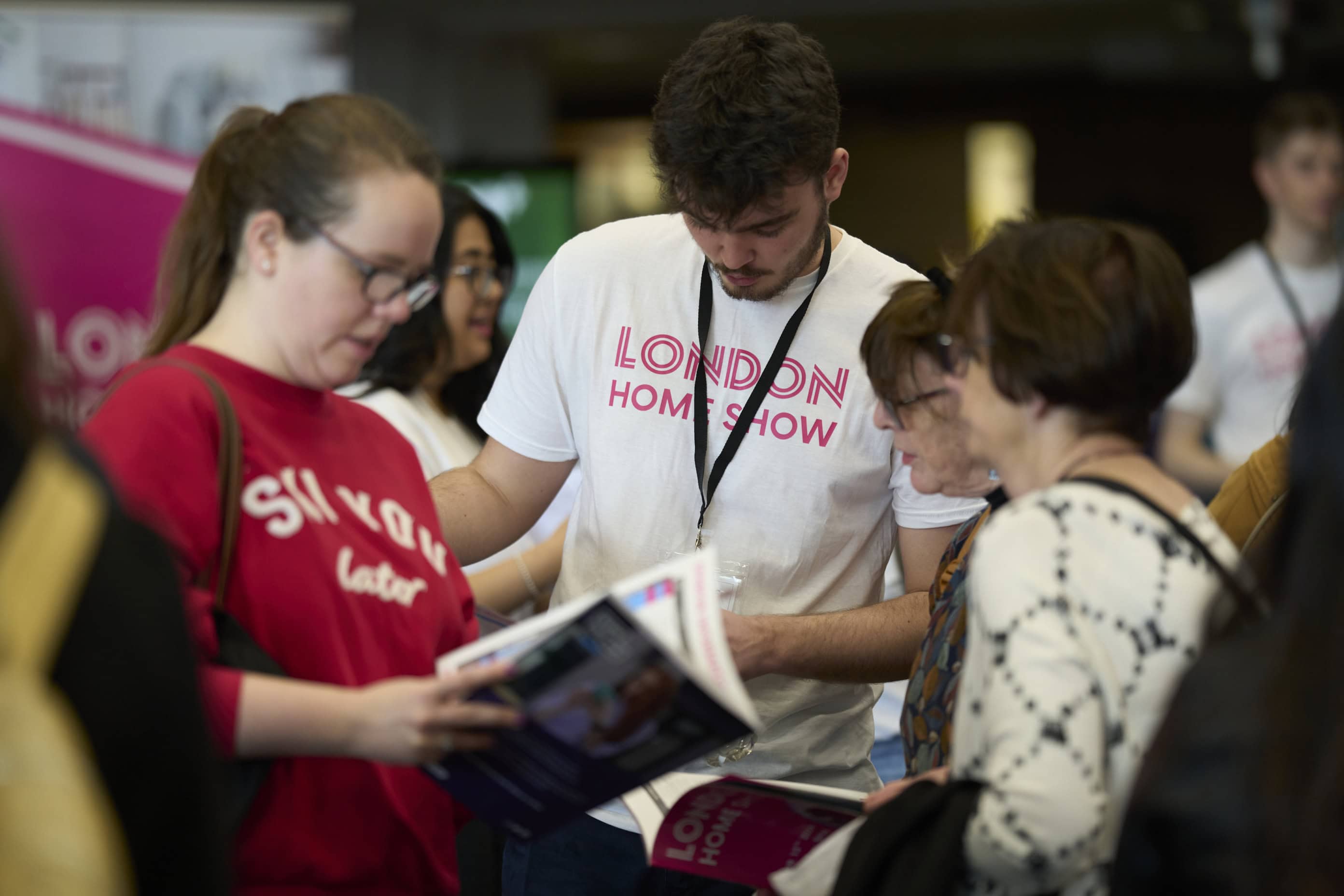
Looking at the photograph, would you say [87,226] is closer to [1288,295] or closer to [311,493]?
[311,493]

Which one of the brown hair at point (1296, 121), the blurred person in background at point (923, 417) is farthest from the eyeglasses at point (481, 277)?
the brown hair at point (1296, 121)

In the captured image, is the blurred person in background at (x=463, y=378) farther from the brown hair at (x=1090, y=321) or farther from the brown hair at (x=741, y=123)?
the brown hair at (x=1090, y=321)

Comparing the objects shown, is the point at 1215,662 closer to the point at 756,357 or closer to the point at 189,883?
the point at 189,883

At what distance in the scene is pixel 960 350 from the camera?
5.33 feet

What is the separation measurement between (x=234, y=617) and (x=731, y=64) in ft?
3.82

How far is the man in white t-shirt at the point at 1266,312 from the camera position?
178 inches

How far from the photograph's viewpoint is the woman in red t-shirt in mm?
1423

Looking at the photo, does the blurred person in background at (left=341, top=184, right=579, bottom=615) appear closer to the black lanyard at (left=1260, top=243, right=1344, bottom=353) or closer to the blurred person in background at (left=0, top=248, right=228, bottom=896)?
the blurred person in background at (left=0, top=248, right=228, bottom=896)

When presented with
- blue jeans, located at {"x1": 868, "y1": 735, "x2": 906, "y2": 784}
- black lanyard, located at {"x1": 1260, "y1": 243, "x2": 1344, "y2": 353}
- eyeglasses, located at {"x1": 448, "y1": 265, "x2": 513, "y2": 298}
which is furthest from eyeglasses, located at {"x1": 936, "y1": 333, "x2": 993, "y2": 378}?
black lanyard, located at {"x1": 1260, "y1": 243, "x2": 1344, "y2": 353}

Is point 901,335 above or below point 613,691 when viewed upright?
above

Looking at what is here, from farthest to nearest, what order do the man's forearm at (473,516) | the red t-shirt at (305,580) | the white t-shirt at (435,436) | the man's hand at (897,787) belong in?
the white t-shirt at (435,436) < the man's forearm at (473,516) < the man's hand at (897,787) < the red t-shirt at (305,580)

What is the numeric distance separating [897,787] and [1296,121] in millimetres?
4071

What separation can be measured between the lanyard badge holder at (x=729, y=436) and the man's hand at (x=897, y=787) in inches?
20.2

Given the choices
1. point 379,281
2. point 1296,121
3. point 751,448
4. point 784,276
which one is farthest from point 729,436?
point 1296,121
